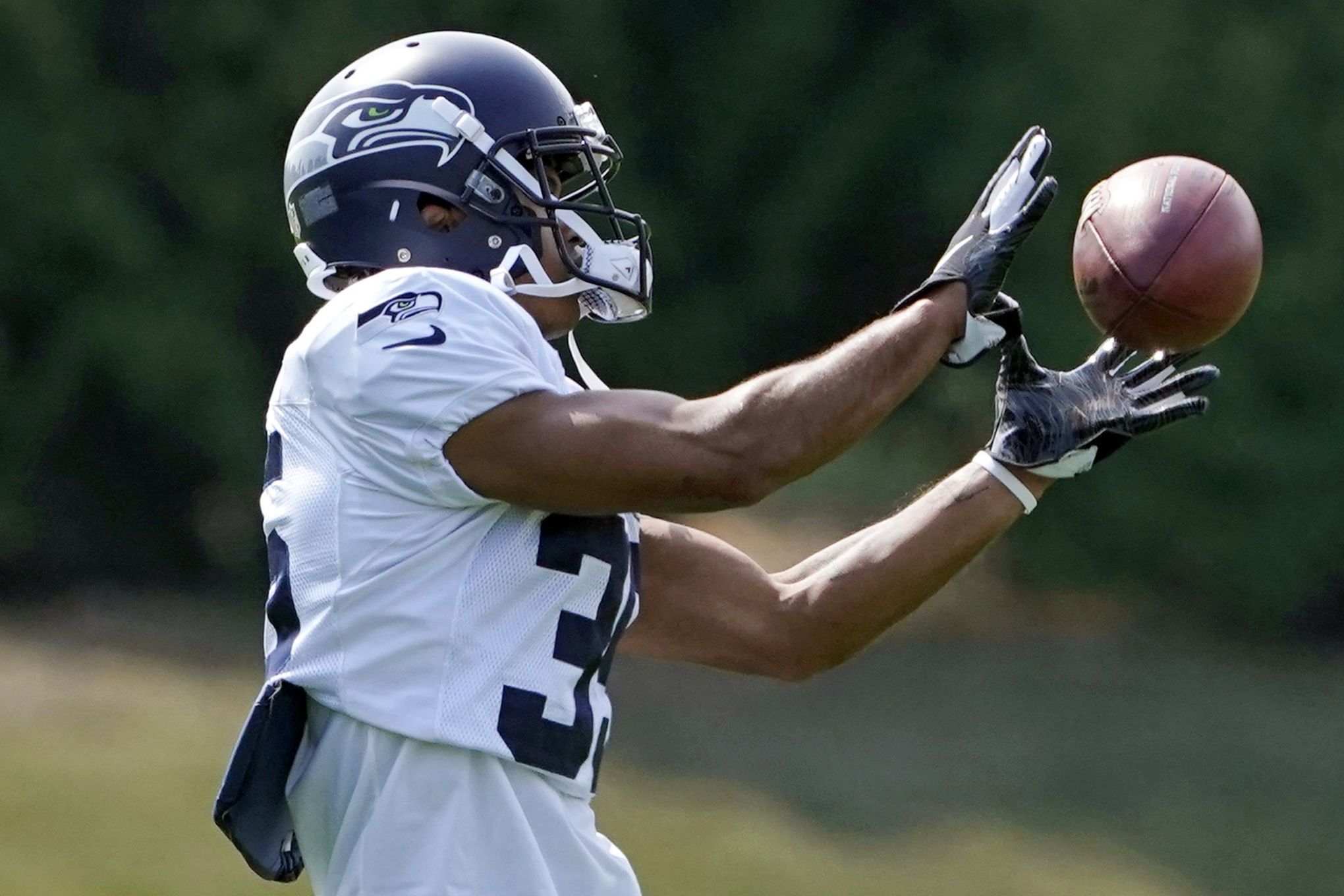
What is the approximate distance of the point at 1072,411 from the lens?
11.4 feet

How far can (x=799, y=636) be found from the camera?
3.43 m

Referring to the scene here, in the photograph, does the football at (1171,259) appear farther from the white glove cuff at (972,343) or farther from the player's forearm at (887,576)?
the white glove cuff at (972,343)

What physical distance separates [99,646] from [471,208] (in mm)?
5415

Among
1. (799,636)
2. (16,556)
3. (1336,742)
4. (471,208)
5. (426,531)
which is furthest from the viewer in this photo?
(16,556)

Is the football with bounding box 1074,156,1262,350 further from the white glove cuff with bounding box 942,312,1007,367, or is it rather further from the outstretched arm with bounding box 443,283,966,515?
the outstretched arm with bounding box 443,283,966,515

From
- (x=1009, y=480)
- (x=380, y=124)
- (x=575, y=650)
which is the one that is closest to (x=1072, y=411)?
(x=1009, y=480)

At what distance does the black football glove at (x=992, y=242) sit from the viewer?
9.80 feet

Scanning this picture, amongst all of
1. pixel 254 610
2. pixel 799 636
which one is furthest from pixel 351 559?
pixel 254 610

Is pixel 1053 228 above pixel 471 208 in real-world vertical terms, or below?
below

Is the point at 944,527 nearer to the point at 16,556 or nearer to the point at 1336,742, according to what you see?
the point at 1336,742

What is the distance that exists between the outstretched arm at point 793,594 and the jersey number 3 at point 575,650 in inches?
19.0

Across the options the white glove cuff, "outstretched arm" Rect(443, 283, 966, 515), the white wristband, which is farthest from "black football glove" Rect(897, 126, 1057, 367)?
the white wristband

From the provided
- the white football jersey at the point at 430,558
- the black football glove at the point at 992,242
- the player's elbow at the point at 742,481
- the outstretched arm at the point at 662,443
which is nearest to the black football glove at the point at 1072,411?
the black football glove at the point at 992,242

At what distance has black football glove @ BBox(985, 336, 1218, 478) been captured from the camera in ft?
11.3
